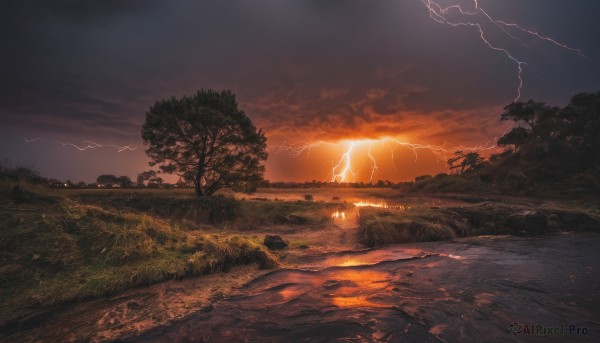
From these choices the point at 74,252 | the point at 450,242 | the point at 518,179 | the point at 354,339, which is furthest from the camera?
the point at 518,179

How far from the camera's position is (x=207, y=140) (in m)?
25.5

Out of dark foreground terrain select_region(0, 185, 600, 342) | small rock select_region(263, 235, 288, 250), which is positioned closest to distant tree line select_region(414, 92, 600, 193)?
dark foreground terrain select_region(0, 185, 600, 342)

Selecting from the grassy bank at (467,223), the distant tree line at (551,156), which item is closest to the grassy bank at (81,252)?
the grassy bank at (467,223)

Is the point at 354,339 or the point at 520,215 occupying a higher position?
the point at 520,215

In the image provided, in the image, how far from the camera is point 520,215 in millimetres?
17406

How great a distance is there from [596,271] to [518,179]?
34.7 m

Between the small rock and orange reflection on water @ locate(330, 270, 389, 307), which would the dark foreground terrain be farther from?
the small rock

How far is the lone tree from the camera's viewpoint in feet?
79.5

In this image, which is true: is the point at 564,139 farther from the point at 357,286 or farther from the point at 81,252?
the point at 81,252

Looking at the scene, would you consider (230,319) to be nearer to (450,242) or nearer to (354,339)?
(354,339)

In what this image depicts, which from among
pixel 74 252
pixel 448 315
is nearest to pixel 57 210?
pixel 74 252

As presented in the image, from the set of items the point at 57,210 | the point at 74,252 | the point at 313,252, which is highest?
the point at 57,210

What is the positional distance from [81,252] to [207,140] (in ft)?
62.6

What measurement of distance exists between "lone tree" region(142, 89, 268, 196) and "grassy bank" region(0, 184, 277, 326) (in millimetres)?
14711
